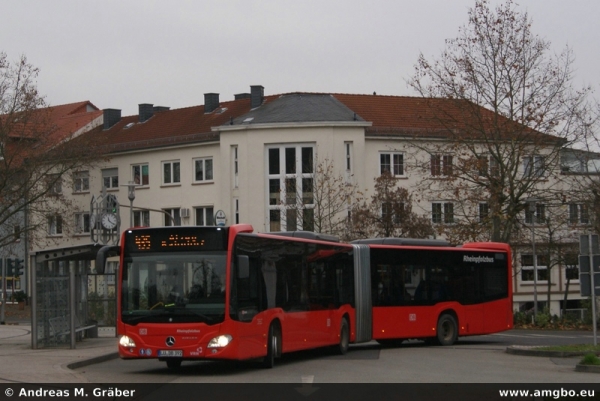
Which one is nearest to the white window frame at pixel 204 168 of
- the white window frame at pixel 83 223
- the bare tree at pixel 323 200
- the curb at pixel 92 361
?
the bare tree at pixel 323 200

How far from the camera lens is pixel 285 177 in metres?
63.0

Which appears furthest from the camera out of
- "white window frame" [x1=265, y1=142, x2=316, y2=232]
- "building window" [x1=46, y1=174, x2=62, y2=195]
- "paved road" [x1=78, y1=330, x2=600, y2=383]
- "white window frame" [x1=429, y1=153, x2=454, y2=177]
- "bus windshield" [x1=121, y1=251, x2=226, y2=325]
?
"white window frame" [x1=265, y1=142, x2=316, y2=232]

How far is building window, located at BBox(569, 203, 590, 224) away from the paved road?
18842 millimetres

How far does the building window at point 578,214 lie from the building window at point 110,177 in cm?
3841

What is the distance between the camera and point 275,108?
221ft

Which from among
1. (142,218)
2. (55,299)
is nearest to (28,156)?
(142,218)

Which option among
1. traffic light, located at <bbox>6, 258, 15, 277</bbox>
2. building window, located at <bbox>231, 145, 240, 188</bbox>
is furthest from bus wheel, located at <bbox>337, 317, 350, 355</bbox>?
building window, located at <bbox>231, 145, 240, 188</bbox>

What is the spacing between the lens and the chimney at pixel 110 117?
265ft

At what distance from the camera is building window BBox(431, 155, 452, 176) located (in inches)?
1596

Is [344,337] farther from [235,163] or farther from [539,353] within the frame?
[235,163]

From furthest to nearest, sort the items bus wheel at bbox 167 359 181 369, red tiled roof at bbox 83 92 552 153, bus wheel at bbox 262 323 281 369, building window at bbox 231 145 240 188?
red tiled roof at bbox 83 92 552 153
building window at bbox 231 145 240 188
bus wheel at bbox 167 359 181 369
bus wheel at bbox 262 323 281 369

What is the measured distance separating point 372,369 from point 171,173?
5266 cm

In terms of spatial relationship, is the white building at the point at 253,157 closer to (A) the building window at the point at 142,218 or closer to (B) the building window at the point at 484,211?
(A) the building window at the point at 142,218

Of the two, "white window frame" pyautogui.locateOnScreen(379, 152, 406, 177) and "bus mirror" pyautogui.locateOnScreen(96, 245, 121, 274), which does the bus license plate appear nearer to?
"bus mirror" pyautogui.locateOnScreen(96, 245, 121, 274)
